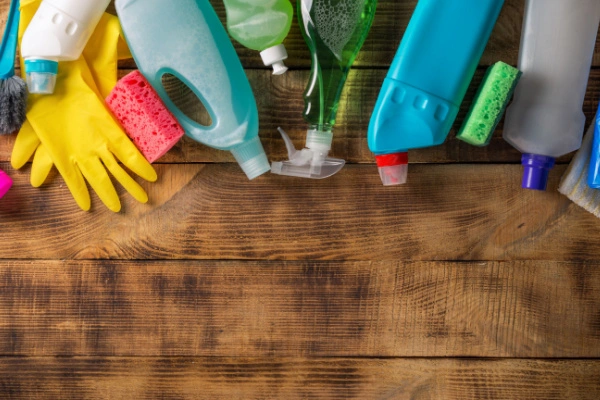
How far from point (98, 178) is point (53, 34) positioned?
0.20m

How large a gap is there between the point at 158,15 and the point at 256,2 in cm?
13

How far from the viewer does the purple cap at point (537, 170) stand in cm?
70

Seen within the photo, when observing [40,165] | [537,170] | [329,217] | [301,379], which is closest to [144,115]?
[40,165]

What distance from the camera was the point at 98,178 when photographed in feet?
2.35

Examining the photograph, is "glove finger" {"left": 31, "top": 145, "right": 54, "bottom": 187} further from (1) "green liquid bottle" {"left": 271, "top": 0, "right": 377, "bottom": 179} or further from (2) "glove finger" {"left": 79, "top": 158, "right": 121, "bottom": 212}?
(1) "green liquid bottle" {"left": 271, "top": 0, "right": 377, "bottom": 179}

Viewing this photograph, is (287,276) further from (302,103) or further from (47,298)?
(47,298)

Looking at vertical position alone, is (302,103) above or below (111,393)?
above

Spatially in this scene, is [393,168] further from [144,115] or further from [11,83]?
[11,83]

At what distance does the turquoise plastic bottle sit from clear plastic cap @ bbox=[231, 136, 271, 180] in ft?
0.53

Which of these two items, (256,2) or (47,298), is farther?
(47,298)

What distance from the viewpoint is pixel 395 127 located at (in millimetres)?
676

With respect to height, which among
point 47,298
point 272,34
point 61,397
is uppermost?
point 272,34

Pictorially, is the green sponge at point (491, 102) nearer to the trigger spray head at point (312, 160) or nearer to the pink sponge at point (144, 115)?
the trigger spray head at point (312, 160)

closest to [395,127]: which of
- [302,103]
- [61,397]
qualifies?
[302,103]
